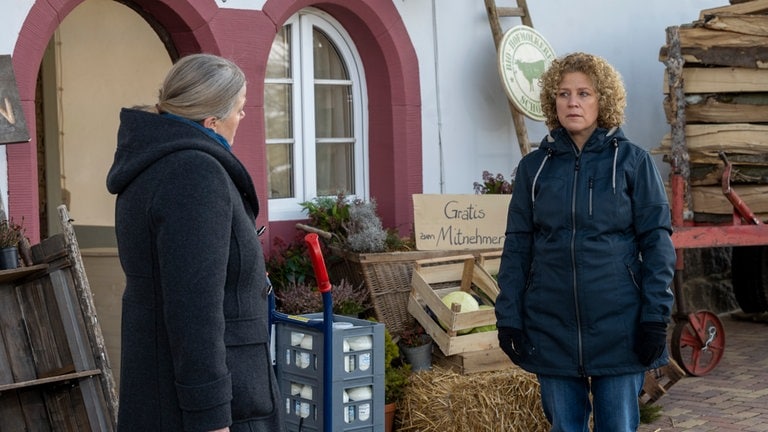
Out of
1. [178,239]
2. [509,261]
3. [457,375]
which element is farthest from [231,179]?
[457,375]

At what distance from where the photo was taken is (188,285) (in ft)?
8.74

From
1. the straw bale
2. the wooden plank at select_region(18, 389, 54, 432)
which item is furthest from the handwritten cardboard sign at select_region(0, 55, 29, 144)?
the straw bale

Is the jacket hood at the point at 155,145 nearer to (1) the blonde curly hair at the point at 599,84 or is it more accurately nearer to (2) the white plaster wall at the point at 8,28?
(1) the blonde curly hair at the point at 599,84

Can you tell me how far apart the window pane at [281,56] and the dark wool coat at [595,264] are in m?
3.42

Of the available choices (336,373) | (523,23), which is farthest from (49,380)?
(523,23)

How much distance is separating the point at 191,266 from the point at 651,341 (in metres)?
1.76

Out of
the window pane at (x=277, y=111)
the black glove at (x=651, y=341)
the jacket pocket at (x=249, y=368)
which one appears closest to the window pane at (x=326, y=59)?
the window pane at (x=277, y=111)

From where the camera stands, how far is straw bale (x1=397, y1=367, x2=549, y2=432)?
566cm

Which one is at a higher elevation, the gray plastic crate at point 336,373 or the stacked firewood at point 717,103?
the stacked firewood at point 717,103

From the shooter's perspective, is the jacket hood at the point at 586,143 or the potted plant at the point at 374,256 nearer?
the jacket hood at the point at 586,143

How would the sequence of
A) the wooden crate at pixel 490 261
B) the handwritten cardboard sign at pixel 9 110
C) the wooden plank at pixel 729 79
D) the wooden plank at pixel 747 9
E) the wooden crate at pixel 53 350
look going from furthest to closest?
the wooden plank at pixel 747 9 → the wooden plank at pixel 729 79 → the wooden crate at pixel 490 261 → the handwritten cardboard sign at pixel 9 110 → the wooden crate at pixel 53 350

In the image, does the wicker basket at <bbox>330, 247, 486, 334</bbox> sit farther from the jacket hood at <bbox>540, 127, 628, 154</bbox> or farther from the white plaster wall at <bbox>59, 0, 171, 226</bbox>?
the white plaster wall at <bbox>59, 0, 171, 226</bbox>

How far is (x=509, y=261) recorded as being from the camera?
405 centimetres

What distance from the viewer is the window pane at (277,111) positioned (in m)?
7.07
